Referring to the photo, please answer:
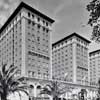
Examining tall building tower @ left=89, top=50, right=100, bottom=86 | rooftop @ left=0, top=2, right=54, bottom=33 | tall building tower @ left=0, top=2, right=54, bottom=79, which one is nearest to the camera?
tall building tower @ left=0, top=2, right=54, bottom=79

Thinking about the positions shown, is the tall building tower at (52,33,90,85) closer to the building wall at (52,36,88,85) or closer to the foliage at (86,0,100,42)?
the building wall at (52,36,88,85)

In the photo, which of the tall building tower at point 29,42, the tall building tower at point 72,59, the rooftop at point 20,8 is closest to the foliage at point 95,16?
the tall building tower at point 29,42

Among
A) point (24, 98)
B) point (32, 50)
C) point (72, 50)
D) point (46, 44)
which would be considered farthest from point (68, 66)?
point (24, 98)

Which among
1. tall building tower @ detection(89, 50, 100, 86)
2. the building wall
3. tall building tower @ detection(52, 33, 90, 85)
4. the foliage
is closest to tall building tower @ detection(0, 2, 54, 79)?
tall building tower @ detection(52, 33, 90, 85)

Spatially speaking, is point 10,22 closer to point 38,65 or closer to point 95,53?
point 38,65

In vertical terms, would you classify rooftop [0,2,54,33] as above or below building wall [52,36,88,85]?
above

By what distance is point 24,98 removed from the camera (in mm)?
65562

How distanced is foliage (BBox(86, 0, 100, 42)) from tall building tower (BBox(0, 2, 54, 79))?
5702 centimetres

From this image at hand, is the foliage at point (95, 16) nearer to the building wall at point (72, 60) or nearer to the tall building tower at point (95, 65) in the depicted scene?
the building wall at point (72, 60)

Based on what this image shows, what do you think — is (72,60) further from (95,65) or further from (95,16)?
(95,16)

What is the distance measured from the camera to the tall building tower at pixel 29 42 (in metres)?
70.9

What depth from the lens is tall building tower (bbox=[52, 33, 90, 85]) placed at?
98.3 meters

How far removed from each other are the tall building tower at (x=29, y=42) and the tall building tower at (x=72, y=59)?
23.0m

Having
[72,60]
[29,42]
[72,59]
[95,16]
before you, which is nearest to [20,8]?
[29,42]
